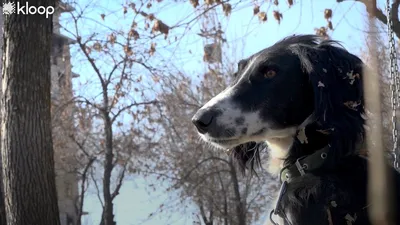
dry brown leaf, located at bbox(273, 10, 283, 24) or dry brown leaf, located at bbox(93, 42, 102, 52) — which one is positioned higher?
dry brown leaf, located at bbox(93, 42, 102, 52)

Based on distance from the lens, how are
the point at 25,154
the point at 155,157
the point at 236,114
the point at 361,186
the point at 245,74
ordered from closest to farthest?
the point at 361,186 < the point at 236,114 < the point at 245,74 < the point at 25,154 < the point at 155,157

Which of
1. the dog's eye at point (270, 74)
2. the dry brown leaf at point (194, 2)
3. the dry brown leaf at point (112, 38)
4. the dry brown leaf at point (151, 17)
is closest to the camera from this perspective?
the dog's eye at point (270, 74)

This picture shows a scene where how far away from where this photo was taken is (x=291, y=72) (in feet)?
8.77

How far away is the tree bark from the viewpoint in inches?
237

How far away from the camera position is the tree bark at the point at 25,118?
6.03 meters

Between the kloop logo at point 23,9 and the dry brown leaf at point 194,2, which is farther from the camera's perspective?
the dry brown leaf at point 194,2

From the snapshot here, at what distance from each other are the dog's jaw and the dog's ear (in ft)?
0.80

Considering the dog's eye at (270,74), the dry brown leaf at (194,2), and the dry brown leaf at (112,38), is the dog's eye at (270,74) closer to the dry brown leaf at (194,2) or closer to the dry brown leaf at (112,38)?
the dry brown leaf at (194,2)

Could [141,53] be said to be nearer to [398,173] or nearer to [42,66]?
[42,66]

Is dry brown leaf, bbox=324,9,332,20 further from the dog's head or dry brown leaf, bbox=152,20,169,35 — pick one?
the dog's head

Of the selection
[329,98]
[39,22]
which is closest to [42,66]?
[39,22]

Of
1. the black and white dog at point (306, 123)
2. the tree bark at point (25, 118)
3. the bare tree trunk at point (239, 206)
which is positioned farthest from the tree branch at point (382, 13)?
Answer: the bare tree trunk at point (239, 206)

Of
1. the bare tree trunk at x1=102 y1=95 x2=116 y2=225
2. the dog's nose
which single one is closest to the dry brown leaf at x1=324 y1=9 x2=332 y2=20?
the dog's nose

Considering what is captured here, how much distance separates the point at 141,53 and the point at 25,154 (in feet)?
28.0
